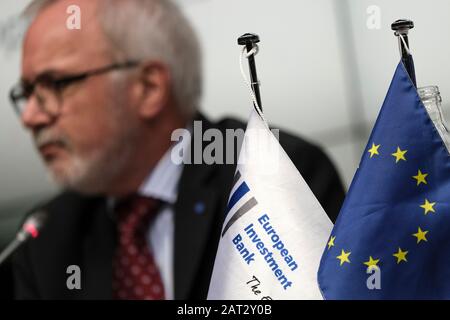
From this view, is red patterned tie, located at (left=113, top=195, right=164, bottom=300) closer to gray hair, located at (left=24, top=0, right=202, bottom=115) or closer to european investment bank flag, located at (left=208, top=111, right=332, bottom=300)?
gray hair, located at (left=24, top=0, right=202, bottom=115)

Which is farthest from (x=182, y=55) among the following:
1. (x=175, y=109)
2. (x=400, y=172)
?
(x=400, y=172)

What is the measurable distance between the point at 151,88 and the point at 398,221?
1075mm

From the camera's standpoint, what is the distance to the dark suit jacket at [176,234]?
1.68 m

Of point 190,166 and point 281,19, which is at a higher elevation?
point 281,19

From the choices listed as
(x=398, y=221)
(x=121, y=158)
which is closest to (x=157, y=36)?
(x=121, y=158)

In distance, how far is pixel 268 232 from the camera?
41.4 inches

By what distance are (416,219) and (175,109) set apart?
1.09m

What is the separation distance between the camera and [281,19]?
2.42 meters

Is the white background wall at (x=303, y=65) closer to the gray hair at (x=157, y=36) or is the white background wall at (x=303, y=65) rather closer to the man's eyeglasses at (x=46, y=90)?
the gray hair at (x=157, y=36)

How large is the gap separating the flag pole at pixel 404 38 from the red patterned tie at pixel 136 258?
73 cm

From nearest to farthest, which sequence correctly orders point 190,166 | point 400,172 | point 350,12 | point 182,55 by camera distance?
1. point 400,172
2. point 190,166
3. point 182,55
4. point 350,12

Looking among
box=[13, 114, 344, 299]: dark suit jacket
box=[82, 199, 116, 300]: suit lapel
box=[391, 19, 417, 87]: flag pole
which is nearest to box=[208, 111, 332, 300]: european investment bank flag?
box=[391, 19, 417, 87]: flag pole

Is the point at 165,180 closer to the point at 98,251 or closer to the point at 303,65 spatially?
the point at 98,251
